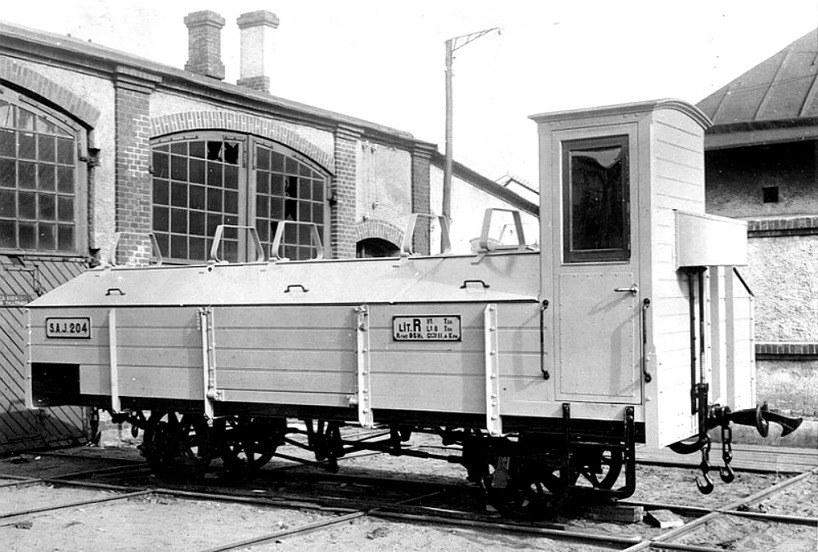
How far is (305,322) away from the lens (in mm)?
8703

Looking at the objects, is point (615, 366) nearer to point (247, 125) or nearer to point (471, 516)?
point (471, 516)

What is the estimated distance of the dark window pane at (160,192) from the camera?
14.4 meters

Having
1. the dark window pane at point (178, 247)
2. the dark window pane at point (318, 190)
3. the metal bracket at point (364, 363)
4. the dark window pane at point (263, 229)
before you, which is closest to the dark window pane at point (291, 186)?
the dark window pane at point (318, 190)

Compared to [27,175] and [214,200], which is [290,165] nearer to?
[214,200]

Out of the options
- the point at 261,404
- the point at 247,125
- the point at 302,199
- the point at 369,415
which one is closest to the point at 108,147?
the point at 247,125

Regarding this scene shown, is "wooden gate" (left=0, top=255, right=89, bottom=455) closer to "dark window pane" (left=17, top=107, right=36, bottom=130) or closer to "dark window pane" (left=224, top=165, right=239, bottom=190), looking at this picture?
"dark window pane" (left=17, top=107, right=36, bottom=130)

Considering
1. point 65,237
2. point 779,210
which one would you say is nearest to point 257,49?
point 65,237

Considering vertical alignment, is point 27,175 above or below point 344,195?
below

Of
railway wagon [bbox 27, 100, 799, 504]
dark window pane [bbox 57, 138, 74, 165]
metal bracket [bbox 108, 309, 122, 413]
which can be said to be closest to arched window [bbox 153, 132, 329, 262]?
dark window pane [bbox 57, 138, 74, 165]

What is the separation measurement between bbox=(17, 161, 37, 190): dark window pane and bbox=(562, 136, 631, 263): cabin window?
25.9 ft

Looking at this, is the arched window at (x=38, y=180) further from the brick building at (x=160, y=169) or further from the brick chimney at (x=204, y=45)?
the brick chimney at (x=204, y=45)

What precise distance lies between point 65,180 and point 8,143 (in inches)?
37.6

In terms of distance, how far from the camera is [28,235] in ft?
41.7

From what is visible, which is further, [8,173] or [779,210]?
[779,210]
